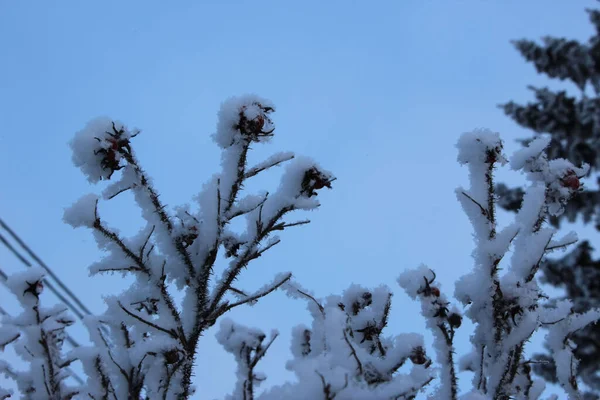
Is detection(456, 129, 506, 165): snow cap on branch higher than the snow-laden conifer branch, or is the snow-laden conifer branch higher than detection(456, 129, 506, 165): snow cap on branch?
detection(456, 129, 506, 165): snow cap on branch

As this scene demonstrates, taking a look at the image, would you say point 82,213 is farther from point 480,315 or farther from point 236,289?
point 480,315

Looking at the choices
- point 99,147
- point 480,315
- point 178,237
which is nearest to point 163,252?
point 178,237

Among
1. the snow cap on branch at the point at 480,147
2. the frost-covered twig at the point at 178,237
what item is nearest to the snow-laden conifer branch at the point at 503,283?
the snow cap on branch at the point at 480,147

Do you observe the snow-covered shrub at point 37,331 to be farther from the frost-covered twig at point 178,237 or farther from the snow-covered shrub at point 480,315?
the snow-covered shrub at point 480,315

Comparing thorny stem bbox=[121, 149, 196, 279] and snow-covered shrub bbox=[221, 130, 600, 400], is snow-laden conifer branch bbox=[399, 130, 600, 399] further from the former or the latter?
thorny stem bbox=[121, 149, 196, 279]

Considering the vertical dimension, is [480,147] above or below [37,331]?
above

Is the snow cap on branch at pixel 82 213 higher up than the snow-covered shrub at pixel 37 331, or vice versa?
the snow cap on branch at pixel 82 213

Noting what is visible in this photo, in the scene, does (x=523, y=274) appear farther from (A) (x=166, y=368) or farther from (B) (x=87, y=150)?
(B) (x=87, y=150)

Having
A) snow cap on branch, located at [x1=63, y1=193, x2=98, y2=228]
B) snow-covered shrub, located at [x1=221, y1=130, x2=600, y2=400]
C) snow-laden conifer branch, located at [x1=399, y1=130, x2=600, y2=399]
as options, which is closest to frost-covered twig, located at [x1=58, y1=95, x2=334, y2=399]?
snow cap on branch, located at [x1=63, y1=193, x2=98, y2=228]

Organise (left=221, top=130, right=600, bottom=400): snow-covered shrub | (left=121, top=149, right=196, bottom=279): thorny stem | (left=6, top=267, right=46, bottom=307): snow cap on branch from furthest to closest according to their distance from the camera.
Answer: (left=121, top=149, right=196, bottom=279): thorny stem < (left=6, top=267, right=46, bottom=307): snow cap on branch < (left=221, top=130, right=600, bottom=400): snow-covered shrub

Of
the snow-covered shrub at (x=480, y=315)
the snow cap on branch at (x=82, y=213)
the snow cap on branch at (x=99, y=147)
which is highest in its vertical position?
the snow cap on branch at (x=99, y=147)

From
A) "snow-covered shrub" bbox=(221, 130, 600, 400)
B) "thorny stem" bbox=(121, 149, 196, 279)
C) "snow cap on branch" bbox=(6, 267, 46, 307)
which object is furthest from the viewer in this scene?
"thorny stem" bbox=(121, 149, 196, 279)

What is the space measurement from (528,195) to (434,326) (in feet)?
2.50

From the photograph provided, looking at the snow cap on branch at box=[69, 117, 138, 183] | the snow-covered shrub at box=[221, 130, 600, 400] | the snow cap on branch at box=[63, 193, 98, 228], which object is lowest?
the snow-covered shrub at box=[221, 130, 600, 400]
